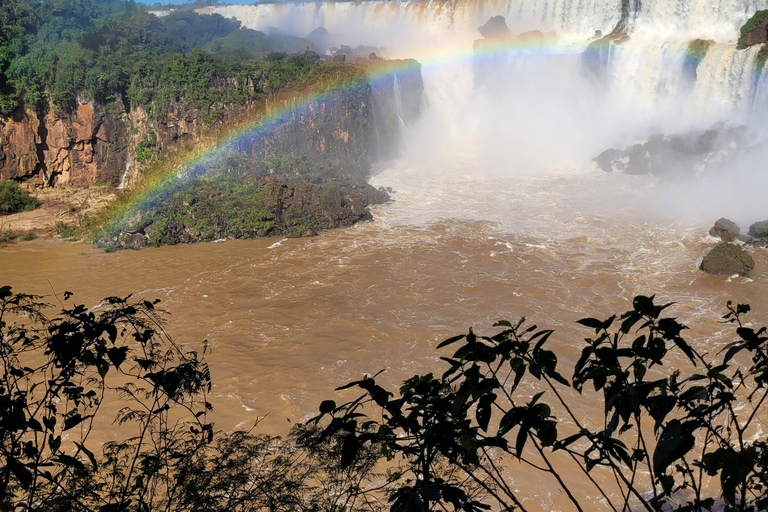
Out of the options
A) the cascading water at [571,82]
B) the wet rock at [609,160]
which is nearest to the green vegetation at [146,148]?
the cascading water at [571,82]

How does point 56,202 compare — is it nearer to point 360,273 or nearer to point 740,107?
point 360,273

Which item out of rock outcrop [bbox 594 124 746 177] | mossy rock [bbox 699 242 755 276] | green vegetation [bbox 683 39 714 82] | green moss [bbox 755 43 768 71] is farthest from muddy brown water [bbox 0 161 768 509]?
green vegetation [bbox 683 39 714 82]

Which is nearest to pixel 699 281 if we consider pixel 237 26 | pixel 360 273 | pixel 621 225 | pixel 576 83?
pixel 621 225

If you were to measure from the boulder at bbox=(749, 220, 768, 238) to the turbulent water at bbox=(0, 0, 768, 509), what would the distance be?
907mm

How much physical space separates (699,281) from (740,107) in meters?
12.6

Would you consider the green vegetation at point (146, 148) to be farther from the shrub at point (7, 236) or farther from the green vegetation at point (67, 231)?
the shrub at point (7, 236)

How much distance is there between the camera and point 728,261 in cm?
1384

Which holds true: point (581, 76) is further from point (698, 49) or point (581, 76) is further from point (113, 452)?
point (113, 452)

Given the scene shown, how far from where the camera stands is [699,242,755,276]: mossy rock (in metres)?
13.8

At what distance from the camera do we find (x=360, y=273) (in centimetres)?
1485

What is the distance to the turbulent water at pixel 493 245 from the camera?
11.4m

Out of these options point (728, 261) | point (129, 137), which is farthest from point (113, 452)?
point (129, 137)

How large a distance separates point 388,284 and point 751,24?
1856 cm

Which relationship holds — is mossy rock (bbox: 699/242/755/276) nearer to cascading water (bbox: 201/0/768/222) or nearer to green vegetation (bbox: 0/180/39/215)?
cascading water (bbox: 201/0/768/222)
